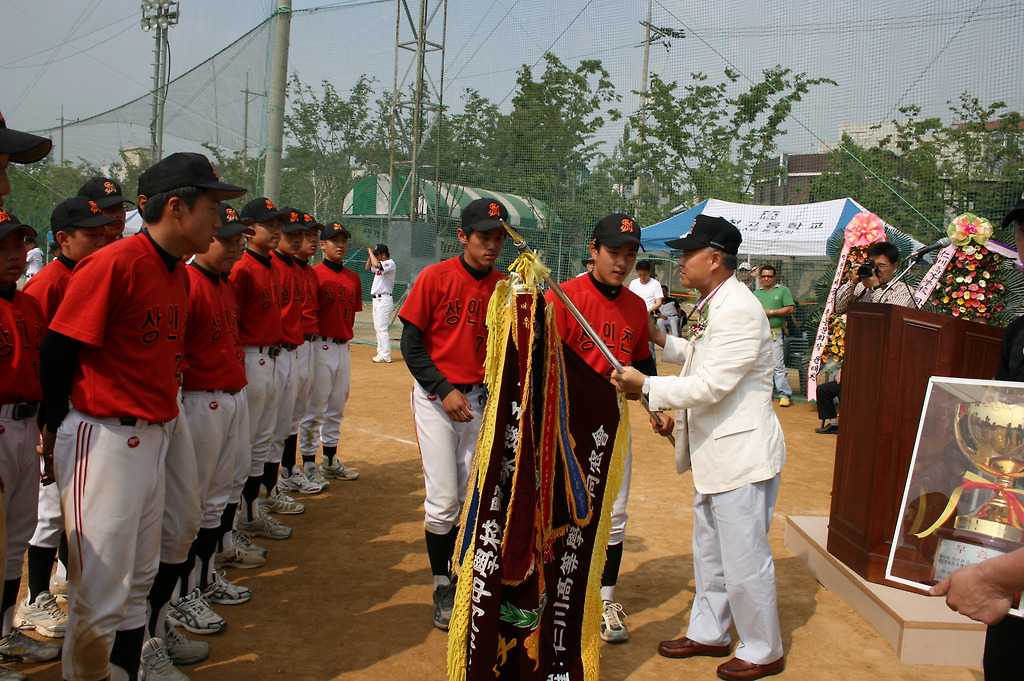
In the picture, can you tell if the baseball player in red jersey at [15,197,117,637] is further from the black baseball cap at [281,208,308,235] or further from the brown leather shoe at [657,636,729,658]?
the brown leather shoe at [657,636,729,658]

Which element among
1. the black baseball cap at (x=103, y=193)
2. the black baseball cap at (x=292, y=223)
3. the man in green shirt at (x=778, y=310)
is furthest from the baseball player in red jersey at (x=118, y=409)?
the man in green shirt at (x=778, y=310)

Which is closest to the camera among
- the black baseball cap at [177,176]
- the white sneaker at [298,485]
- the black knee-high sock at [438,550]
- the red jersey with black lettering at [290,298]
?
the black baseball cap at [177,176]

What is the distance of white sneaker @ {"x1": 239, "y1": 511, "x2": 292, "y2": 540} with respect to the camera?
200 inches

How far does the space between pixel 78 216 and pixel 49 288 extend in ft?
1.70

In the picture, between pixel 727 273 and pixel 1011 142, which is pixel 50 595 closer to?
pixel 727 273

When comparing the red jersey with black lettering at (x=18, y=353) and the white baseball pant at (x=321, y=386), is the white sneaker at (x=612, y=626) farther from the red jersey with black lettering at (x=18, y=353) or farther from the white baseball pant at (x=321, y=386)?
the white baseball pant at (x=321, y=386)

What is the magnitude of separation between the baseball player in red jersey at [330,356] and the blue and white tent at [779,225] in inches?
242

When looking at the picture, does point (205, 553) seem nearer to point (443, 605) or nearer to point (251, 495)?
A: point (251, 495)

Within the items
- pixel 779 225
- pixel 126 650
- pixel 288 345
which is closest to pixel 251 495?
pixel 288 345

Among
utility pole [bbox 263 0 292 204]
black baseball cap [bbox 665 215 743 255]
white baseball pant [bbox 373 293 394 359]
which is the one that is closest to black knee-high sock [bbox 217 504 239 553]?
black baseball cap [bbox 665 215 743 255]

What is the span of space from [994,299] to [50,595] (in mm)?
8005

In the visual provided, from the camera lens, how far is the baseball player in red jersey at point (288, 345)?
17.5 feet

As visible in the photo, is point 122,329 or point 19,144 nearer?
point 19,144

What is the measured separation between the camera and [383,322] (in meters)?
14.0
